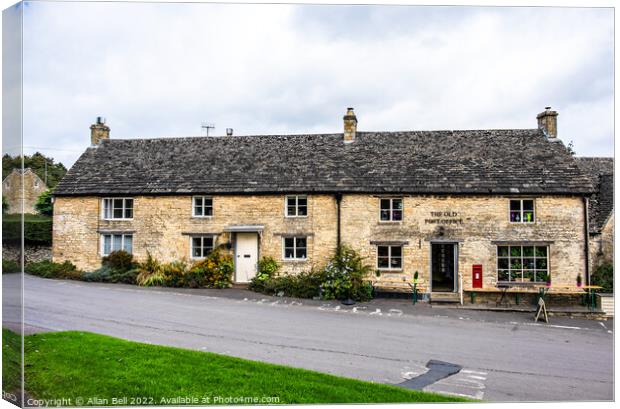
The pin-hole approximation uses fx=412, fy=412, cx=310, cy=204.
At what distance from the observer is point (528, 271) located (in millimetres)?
16297

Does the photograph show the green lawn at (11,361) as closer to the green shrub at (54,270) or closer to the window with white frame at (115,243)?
the green shrub at (54,270)

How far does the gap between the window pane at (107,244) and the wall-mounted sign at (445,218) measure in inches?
498

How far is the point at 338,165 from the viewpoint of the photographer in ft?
59.9

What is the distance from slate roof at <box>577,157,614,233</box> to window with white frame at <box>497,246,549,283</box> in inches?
85.6

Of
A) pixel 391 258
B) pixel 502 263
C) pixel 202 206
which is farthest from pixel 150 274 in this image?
pixel 502 263

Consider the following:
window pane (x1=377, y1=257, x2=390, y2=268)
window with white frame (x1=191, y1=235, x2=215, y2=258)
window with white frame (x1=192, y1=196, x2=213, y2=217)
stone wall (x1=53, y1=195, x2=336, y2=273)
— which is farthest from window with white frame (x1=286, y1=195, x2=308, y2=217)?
window pane (x1=377, y1=257, x2=390, y2=268)

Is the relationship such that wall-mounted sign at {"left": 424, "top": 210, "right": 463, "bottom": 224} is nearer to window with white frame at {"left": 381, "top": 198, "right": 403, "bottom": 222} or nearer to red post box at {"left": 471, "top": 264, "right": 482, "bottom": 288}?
window with white frame at {"left": 381, "top": 198, "right": 403, "bottom": 222}

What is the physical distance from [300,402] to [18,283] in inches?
192

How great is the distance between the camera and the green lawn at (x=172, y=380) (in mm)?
6496

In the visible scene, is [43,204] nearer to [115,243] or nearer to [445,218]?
[115,243]

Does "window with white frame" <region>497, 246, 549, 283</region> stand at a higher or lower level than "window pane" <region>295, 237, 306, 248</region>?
lower

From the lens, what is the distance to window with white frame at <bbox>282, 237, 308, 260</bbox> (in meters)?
17.5

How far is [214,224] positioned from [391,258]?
24.9 ft

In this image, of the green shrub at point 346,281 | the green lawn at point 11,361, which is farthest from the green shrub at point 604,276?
the green lawn at point 11,361
